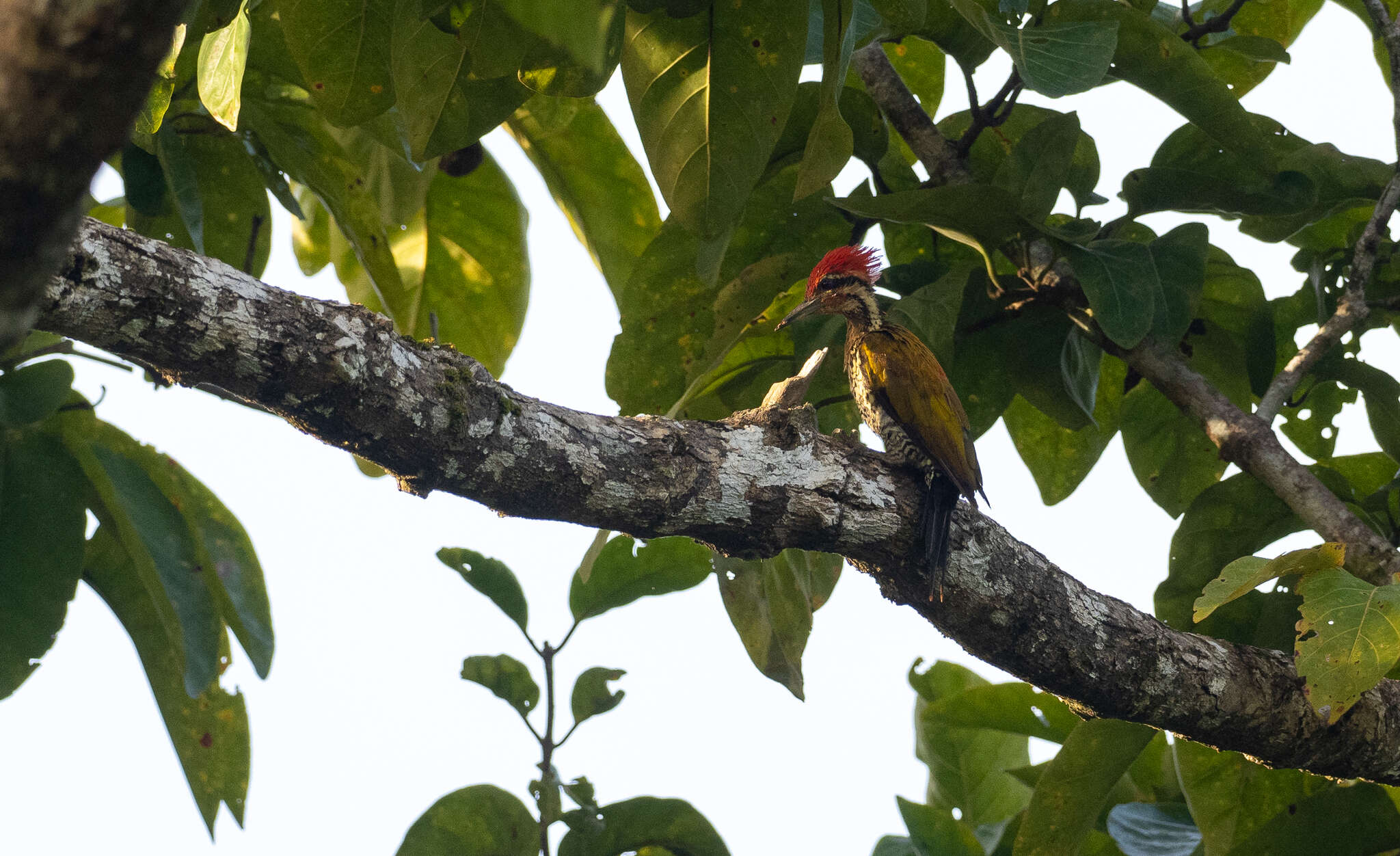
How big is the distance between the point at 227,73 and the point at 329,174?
43.6 inches

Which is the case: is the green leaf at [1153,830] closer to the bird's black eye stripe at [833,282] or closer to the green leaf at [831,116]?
the bird's black eye stripe at [833,282]

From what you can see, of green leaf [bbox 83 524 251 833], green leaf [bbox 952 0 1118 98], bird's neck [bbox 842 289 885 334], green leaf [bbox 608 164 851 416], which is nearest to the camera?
green leaf [bbox 952 0 1118 98]

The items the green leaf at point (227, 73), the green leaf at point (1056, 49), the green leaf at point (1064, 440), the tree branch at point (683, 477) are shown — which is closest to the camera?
the tree branch at point (683, 477)

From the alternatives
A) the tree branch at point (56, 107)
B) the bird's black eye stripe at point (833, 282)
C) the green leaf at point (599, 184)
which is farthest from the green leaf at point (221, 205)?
the tree branch at point (56, 107)

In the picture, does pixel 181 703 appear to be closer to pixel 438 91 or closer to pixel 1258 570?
pixel 438 91

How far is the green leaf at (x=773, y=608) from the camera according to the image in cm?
304

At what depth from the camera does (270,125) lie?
313 centimetres

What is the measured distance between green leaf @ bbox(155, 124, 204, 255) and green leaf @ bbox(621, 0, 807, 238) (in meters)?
1.25

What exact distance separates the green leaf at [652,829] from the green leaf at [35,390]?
1.71m

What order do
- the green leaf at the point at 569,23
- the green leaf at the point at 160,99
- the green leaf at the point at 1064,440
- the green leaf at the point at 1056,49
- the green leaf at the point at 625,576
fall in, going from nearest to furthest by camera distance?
1. the green leaf at the point at 569,23
2. the green leaf at the point at 160,99
3. the green leaf at the point at 1056,49
4. the green leaf at the point at 625,576
5. the green leaf at the point at 1064,440

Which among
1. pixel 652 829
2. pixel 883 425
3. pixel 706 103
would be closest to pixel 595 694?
pixel 652 829

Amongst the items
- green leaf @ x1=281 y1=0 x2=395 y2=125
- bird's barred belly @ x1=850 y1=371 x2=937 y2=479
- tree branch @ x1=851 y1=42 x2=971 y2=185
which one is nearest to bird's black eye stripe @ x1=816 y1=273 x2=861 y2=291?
bird's barred belly @ x1=850 y1=371 x2=937 y2=479

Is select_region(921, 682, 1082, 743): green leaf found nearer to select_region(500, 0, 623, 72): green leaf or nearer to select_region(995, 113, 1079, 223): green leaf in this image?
select_region(995, 113, 1079, 223): green leaf

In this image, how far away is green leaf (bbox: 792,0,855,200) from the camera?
2.12 meters
